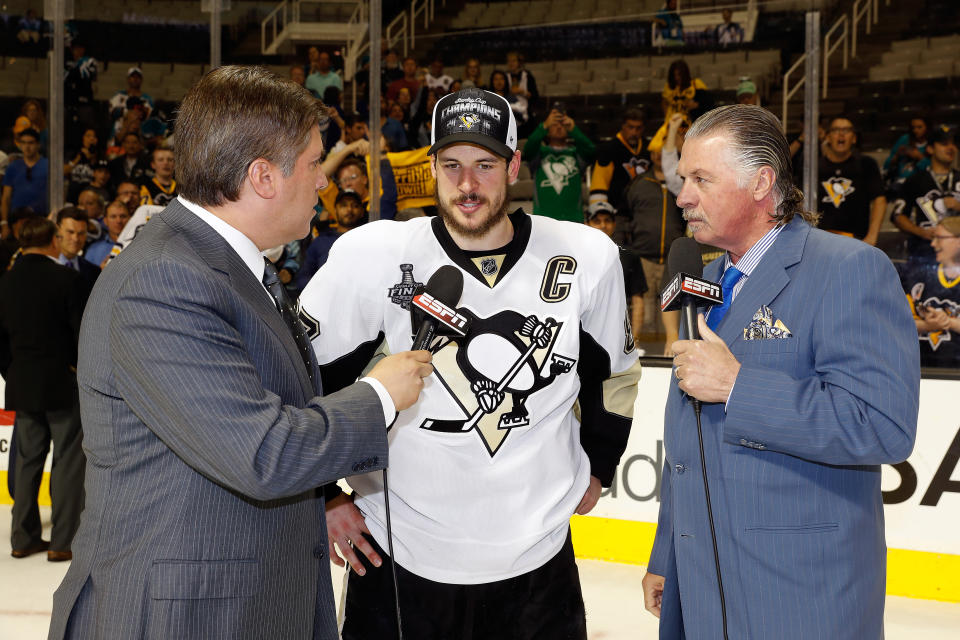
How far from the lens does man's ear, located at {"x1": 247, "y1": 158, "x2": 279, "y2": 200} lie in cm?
140

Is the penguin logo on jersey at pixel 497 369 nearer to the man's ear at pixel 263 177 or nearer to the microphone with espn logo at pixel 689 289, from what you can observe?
the microphone with espn logo at pixel 689 289

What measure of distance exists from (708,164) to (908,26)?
4693 mm

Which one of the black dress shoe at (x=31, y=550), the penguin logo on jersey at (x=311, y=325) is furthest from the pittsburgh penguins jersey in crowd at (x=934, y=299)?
the black dress shoe at (x=31, y=550)

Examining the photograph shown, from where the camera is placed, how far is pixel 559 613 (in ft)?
6.79

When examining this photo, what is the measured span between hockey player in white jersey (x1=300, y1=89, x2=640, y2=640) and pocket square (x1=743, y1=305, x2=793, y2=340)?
0.52m

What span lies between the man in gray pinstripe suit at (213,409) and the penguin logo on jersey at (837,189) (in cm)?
401

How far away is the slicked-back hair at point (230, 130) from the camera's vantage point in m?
1.38

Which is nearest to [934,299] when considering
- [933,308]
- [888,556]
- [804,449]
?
[933,308]

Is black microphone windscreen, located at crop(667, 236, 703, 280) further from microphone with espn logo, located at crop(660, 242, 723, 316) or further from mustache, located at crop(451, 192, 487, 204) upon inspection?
mustache, located at crop(451, 192, 487, 204)

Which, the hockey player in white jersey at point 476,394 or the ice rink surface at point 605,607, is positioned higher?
the hockey player in white jersey at point 476,394

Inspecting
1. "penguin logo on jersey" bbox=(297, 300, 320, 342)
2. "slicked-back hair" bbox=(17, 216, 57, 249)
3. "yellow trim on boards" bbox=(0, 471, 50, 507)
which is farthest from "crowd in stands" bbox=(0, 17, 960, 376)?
"penguin logo on jersey" bbox=(297, 300, 320, 342)

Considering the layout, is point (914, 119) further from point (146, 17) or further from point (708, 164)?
point (146, 17)

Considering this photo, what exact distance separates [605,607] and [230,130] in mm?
3184

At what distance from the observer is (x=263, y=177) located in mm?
1417
